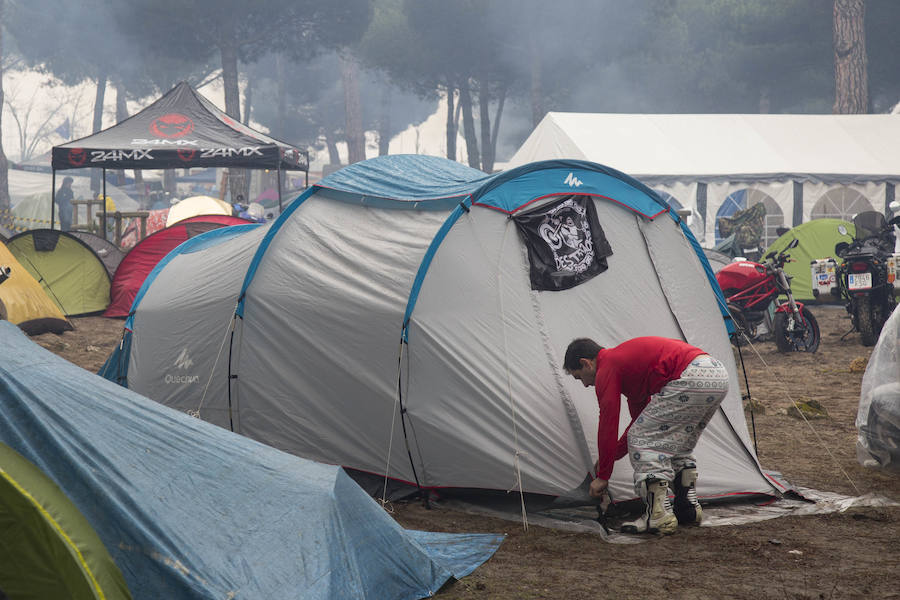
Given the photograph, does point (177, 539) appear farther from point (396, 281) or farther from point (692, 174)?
point (692, 174)

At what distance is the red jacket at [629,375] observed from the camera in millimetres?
4508

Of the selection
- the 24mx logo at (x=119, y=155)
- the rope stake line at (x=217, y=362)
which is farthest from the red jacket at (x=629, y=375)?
the 24mx logo at (x=119, y=155)

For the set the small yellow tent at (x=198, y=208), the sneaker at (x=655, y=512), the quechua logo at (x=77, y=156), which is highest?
the quechua logo at (x=77, y=156)

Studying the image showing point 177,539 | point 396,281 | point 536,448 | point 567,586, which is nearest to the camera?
point 177,539

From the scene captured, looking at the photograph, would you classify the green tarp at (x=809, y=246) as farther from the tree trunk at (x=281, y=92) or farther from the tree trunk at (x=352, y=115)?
the tree trunk at (x=281, y=92)

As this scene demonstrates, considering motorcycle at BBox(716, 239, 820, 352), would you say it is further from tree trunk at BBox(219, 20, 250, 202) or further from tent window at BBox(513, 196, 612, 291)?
tree trunk at BBox(219, 20, 250, 202)

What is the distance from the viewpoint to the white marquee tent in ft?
63.0

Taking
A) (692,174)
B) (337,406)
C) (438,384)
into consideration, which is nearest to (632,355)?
(438,384)

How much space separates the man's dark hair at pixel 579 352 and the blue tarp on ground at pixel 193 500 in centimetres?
135

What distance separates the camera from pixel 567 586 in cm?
388

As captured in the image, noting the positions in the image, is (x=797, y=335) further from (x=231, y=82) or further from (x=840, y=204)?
(x=231, y=82)

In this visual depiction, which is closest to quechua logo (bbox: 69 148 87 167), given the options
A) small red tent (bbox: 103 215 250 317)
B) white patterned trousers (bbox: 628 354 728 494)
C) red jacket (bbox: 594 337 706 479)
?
small red tent (bbox: 103 215 250 317)

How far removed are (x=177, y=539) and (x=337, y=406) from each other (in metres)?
2.72

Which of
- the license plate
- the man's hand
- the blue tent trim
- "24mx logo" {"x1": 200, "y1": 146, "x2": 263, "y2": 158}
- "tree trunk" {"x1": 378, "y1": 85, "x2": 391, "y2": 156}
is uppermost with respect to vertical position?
"tree trunk" {"x1": 378, "y1": 85, "x2": 391, "y2": 156}
